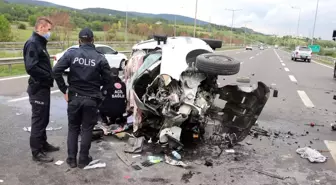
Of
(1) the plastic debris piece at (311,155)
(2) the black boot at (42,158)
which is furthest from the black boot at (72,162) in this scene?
(1) the plastic debris piece at (311,155)

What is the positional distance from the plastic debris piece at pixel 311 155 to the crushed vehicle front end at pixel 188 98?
2.97ft

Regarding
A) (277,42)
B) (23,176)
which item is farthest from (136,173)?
(277,42)

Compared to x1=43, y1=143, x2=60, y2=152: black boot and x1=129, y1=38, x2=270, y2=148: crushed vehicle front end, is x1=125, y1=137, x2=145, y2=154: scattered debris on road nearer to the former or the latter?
x1=129, y1=38, x2=270, y2=148: crushed vehicle front end

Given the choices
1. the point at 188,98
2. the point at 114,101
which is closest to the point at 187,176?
the point at 188,98

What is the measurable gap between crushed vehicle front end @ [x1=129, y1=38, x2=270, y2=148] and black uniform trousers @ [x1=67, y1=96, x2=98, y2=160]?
1052 mm

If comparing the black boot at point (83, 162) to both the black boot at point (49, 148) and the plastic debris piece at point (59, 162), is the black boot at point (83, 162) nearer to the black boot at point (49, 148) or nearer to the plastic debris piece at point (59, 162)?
the plastic debris piece at point (59, 162)

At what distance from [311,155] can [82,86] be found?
3.56 meters

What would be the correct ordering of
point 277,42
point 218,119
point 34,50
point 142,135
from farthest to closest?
point 277,42 < point 218,119 < point 142,135 < point 34,50

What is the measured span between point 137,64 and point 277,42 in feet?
663

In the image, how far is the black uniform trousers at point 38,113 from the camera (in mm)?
4473

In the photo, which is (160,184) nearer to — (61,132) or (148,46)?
(61,132)

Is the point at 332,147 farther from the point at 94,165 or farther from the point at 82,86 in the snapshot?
the point at 82,86

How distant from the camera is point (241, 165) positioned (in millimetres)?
4734

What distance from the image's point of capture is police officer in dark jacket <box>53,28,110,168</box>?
4289 millimetres
